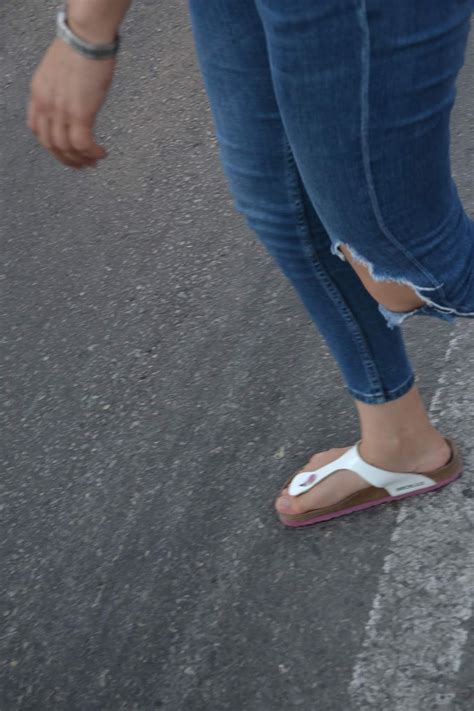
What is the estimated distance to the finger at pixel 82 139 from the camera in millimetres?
1366

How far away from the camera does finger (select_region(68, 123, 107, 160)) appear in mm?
1366

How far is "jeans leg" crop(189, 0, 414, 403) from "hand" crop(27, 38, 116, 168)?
167 mm

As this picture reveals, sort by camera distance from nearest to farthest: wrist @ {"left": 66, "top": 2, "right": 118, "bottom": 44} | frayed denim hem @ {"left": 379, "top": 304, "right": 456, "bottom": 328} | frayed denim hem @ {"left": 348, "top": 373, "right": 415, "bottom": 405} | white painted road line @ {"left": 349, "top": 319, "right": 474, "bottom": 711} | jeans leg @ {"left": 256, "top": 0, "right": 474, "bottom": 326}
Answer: jeans leg @ {"left": 256, "top": 0, "right": 474, "bottom": 326}
wrist @ {"left": 66, "top": 2, "right": 118, "bottom": 44}
frayed denim hem @ {"left": 379, "top": 304, "right": 456, "bottom": 328}
white painted road line @ {"left": 349, "top": 319, "right": 474, "bottom": 711}
frayed denim hem @ {"left": 348, "top": 373, "right": 415, "bottom": 405}

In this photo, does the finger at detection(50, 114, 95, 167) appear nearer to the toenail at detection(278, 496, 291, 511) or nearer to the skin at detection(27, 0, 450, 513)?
the skin at detection(27, 0, 450, 513)

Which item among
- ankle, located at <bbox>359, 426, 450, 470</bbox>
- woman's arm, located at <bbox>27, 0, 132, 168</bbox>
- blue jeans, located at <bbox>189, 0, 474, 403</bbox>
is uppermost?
woman's arm, located at <bbox>27, 0, 132, 168</bbox>

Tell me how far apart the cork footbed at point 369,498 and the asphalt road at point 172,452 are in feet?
0.09

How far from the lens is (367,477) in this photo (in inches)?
80.2

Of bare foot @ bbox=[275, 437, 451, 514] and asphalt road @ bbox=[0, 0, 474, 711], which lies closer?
asphalt road @ bbox=[0, 0, 474, 711]

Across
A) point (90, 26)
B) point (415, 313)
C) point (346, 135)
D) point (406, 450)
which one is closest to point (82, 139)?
point (90, 26)

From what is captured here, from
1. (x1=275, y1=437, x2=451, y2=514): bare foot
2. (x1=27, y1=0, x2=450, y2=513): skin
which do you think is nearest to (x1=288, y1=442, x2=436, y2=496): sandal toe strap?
(x1=275, y1=437, x2=451, y2=514): bare foot

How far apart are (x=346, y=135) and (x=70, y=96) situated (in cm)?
36

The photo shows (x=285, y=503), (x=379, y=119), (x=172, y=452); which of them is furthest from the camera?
(x=172, y=452)

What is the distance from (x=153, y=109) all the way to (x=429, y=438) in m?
1.99

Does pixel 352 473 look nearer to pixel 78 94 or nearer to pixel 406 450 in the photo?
pixel 406 450
